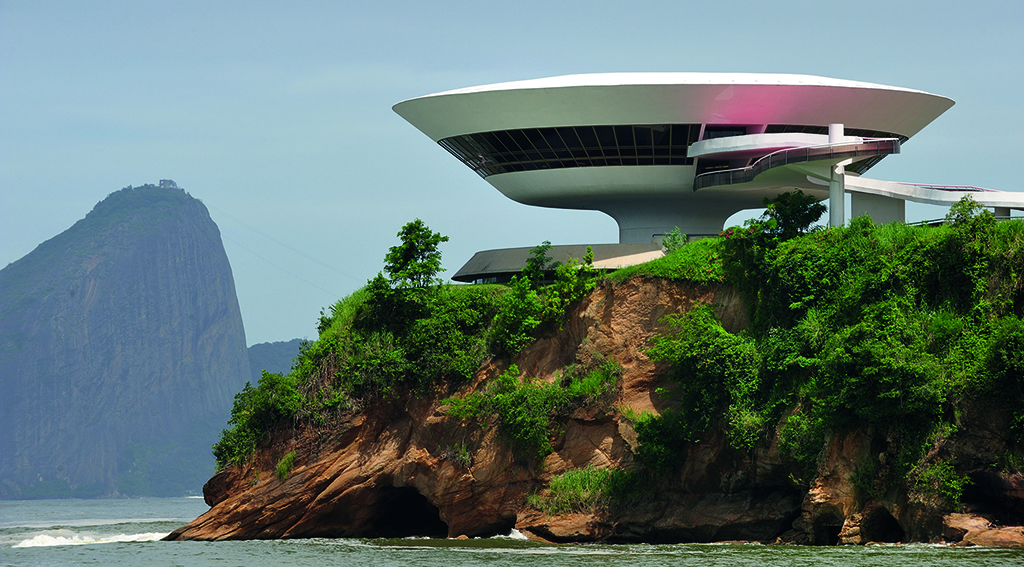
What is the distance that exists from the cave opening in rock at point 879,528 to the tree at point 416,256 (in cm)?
1576

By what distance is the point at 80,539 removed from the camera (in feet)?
129

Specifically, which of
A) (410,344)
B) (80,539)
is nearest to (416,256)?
(410,344)

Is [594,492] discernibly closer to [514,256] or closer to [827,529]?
[827,529]

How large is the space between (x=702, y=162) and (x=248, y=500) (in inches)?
739

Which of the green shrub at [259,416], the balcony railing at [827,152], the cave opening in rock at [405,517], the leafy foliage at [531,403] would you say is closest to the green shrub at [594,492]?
the leafy foliage at [531,403]

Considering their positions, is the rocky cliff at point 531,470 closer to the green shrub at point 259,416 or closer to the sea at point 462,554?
the green shrub at point 259,416

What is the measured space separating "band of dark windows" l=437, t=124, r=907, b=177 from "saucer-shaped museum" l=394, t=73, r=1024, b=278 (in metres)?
0.04

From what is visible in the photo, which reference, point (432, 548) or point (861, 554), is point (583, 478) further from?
point (861, 554)

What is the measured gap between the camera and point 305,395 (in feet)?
124

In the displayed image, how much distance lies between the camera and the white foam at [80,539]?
37.9 meters

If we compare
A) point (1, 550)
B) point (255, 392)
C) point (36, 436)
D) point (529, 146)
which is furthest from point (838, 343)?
point (36, 436)

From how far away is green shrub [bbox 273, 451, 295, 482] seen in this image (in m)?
36.7

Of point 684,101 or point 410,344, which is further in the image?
point 684,101

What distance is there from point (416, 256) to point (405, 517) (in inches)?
347
